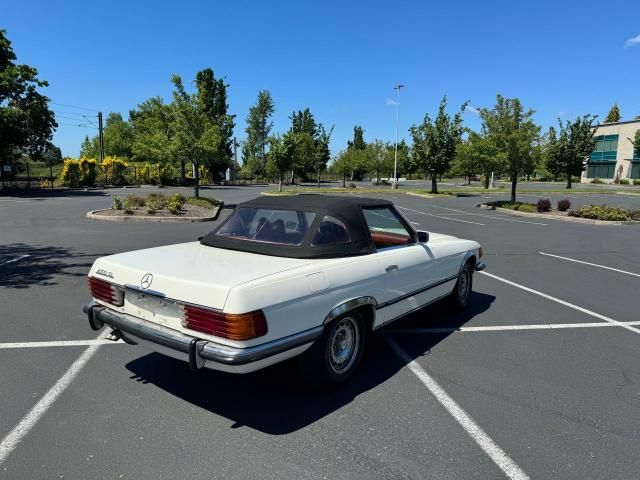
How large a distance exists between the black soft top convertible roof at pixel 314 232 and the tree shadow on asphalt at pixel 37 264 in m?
4.15

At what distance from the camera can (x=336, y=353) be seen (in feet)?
12.2

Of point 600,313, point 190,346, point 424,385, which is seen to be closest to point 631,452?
point 424,385

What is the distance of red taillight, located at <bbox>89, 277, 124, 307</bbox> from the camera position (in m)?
3.56

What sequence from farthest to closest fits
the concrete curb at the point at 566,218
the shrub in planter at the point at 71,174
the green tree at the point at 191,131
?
1. the shrub in planter at the point at 71,174
2. the green tree at the point at 191,131
3. the concrete curb at the point at 566,218

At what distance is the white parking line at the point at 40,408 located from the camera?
2842 mm

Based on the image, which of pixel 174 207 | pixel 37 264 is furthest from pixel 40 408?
pixel 174 207

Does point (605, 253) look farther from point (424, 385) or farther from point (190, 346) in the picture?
point (190, 346)

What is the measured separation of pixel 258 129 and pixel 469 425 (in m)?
73.0

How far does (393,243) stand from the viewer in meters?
4.55

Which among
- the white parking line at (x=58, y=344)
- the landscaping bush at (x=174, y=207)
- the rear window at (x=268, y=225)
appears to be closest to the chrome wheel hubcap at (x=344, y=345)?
the rear window at (x=268, y=225)

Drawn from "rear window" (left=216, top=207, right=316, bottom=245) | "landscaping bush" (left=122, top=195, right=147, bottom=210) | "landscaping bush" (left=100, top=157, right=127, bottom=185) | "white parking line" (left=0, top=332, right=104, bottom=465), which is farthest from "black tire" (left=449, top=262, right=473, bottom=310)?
"landscaping bush" (left=100, top=157, right=127, bottom=185)

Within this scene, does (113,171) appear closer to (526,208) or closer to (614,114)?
(526,208)

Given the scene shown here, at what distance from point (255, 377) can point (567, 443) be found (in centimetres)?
240

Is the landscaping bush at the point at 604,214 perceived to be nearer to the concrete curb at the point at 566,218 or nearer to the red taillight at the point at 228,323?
the concrete curb at the point at 566,218
